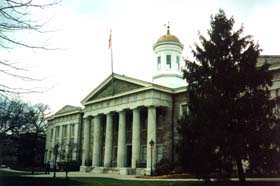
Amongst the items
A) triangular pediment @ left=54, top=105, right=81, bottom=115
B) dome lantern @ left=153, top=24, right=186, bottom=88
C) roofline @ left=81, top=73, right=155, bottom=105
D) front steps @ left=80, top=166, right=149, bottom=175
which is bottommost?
front steps @ left=80, top=166, right=149, bottom=175

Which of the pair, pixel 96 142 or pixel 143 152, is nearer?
pixel 143 152

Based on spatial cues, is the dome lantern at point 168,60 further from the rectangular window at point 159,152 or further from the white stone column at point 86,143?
the white stone column at point 86,143

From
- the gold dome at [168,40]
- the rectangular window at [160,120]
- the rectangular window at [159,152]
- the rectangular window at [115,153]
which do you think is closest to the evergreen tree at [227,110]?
the rectangular window at [159,152]

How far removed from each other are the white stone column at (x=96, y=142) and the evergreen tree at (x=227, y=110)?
28.1 metres

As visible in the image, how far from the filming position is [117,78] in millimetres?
47188

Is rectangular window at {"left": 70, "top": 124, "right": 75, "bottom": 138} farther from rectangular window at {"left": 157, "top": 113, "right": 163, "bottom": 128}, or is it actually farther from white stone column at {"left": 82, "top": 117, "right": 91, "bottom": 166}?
rectangular window at {"left": 157, "top": 113, "right": 163, "bottom": 128}

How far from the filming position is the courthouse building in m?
41.1

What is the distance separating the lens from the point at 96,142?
48906 mm

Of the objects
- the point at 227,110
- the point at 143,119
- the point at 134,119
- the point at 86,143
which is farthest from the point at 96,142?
the point at 227,110

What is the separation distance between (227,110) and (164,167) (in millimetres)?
17953

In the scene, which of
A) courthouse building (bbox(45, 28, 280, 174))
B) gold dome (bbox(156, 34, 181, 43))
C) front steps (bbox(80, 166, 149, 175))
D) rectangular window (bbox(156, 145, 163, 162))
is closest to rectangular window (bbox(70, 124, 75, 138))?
courthouse building (bbox(45, 28, 280, 174))

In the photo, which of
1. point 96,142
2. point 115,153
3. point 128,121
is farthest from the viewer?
point 96,142

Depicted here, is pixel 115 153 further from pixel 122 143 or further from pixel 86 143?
pixel 86 143

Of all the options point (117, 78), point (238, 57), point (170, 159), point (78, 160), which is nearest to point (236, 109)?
point (238, 57)
